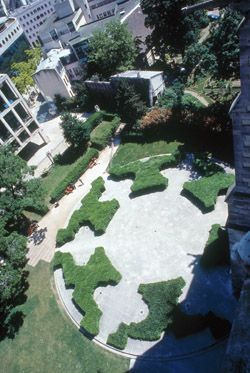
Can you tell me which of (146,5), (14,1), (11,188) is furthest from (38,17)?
(11,188)

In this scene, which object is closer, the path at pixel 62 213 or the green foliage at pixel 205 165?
the green foliage at pixel 205 165

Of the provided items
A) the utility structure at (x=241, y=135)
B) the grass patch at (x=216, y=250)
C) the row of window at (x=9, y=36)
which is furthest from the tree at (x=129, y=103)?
the row of window at (x=9, y=36)

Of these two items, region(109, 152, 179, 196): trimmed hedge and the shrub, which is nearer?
region(109, 152, 179, 196): trimmed hedge

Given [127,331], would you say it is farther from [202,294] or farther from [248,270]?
[248,270]

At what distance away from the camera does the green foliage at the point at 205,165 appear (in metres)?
36.3

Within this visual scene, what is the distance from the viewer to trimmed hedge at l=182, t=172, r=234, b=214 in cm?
3331

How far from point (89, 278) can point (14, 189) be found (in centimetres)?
1445

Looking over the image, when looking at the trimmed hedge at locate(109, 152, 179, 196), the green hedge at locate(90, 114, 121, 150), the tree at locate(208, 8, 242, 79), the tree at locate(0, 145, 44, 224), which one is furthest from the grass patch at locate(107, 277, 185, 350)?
the green hedge at locate(90, 114, 121, 150)

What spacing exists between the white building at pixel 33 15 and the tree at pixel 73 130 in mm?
80957

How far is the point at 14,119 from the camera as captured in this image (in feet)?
171

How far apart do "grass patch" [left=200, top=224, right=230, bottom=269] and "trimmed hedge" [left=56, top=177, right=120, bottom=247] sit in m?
12.2

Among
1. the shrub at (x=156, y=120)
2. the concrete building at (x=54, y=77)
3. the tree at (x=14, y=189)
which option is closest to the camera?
the tree at (x=14, y=189)

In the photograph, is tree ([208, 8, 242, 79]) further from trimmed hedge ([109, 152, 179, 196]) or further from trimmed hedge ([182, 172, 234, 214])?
trimmed hedge ([182, 172, 234, 214])

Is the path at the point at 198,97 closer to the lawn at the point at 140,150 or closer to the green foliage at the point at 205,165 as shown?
the lawn at the point at 140,150
